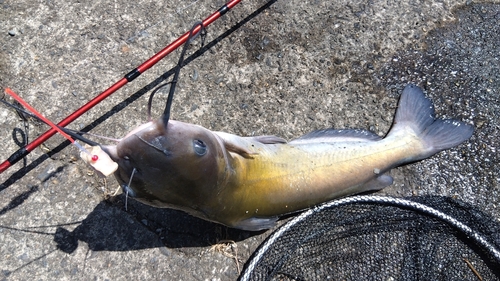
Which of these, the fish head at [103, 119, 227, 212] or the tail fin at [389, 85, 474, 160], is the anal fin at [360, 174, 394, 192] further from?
the fish head at [103, 119, 227, 212]

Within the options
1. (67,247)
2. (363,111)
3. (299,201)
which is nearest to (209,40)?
(363,111)

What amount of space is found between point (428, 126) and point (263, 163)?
1248mm

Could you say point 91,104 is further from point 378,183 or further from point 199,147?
point 378,183

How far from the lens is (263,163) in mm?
2373

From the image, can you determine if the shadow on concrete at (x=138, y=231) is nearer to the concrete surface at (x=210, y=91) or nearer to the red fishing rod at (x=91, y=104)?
the concrete surface at (x=210, y=91)

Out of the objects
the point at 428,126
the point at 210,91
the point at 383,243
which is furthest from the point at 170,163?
the point at 428,126

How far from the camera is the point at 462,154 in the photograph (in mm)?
2916

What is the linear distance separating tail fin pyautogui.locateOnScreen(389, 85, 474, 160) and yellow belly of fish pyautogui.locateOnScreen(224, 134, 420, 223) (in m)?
0.10

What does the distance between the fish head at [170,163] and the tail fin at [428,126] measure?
1425 millimetres

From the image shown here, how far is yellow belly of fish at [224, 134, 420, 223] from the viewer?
233 cm

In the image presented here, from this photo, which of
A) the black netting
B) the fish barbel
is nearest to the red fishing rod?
the fish barbel

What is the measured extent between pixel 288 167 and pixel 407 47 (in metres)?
1.54

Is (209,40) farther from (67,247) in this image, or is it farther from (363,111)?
(67,247)

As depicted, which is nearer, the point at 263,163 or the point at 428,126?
the point at 263,163
